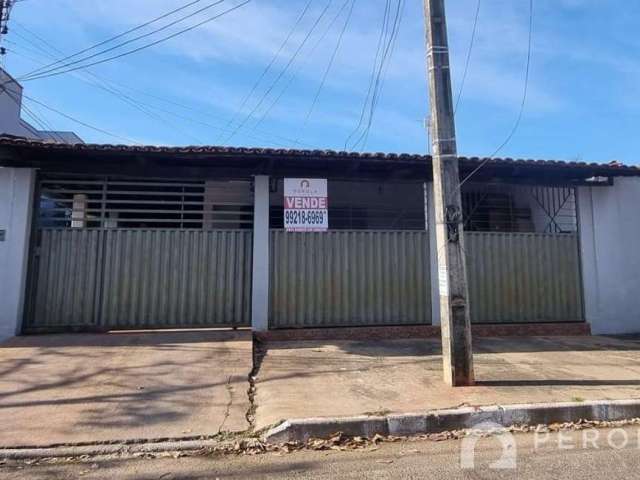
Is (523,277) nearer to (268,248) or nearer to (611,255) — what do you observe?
(611,255)

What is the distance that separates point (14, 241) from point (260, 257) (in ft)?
13.4

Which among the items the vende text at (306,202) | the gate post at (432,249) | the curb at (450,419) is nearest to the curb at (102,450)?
the curb at (450,419)

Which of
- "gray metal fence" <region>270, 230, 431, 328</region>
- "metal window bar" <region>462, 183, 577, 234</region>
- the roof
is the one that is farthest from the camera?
"metal window bar" <region>462, 183, 577, 234</region>

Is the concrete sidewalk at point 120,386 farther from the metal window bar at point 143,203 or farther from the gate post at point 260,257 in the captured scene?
the metal window bar at point 143,203

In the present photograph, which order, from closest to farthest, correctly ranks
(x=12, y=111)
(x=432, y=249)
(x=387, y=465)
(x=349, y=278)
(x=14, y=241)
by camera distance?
(x=387, y=465)
(x=14, y=241)
(x=349, y=278)
(x=432, y=249)
(x=12, y=111)

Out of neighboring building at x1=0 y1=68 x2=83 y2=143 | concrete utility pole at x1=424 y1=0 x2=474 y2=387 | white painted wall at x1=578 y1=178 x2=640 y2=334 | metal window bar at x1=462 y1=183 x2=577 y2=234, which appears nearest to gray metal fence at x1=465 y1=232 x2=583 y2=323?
white painted wall at x1=578 y1=178 x2=640 y2=334

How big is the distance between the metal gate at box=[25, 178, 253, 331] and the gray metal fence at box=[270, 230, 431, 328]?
702mm

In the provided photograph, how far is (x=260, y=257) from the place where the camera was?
343 inches

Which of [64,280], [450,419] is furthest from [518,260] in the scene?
[64,280]

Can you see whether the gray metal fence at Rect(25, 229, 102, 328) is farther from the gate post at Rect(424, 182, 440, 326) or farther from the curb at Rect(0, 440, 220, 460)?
the gate post at Rect(424, 182, 440, 326)

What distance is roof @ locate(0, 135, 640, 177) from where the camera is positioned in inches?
305

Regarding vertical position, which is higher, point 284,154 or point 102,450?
point 284,154

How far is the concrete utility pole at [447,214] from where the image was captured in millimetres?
5734

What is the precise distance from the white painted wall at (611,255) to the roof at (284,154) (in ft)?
2.47
